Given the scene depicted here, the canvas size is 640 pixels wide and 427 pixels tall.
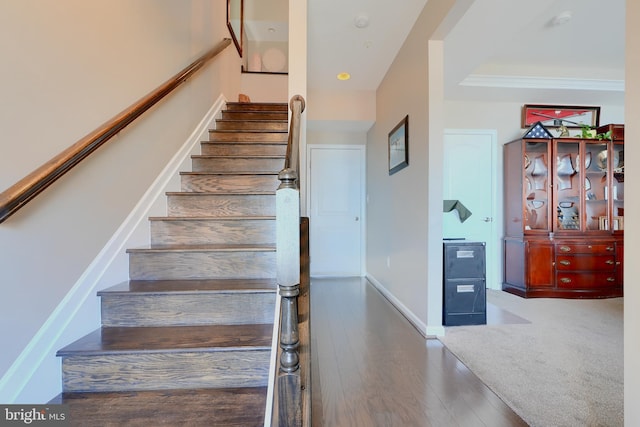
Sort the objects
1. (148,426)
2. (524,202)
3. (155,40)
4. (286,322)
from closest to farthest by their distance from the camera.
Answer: (286,322)
(148,426)
(155,40)
(524,202)

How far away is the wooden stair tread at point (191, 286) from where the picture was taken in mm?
1398

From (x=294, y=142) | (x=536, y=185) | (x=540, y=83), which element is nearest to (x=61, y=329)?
(x=294, y=142)

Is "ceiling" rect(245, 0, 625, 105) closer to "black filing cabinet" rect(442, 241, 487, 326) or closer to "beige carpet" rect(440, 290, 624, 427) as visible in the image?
"black filing cabinet" rect(442, 241, 487, 326)

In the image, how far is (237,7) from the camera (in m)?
4.10

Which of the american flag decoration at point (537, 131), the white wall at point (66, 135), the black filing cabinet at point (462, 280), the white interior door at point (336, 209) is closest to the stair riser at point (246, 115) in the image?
the white wall at point (66, 135)

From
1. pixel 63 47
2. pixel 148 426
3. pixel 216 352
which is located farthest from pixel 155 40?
pixel 148 426

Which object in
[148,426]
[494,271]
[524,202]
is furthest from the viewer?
[494,271]

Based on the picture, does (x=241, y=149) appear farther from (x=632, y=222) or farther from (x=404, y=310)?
(x=632, y=222)

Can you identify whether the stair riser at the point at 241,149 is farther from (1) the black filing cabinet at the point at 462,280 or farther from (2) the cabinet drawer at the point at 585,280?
(2) the cabinet drawer at the point at 585,280

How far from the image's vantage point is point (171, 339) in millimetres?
1260

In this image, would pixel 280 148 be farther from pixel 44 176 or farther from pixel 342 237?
pixel 342 237

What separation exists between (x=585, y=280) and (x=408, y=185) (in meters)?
2.63

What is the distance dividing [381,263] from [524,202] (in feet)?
6.27

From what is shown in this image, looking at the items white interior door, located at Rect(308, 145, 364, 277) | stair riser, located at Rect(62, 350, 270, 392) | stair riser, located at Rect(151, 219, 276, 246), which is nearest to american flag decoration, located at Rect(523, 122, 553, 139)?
white interior door, located at Rect(308, 145, 364, 277)
